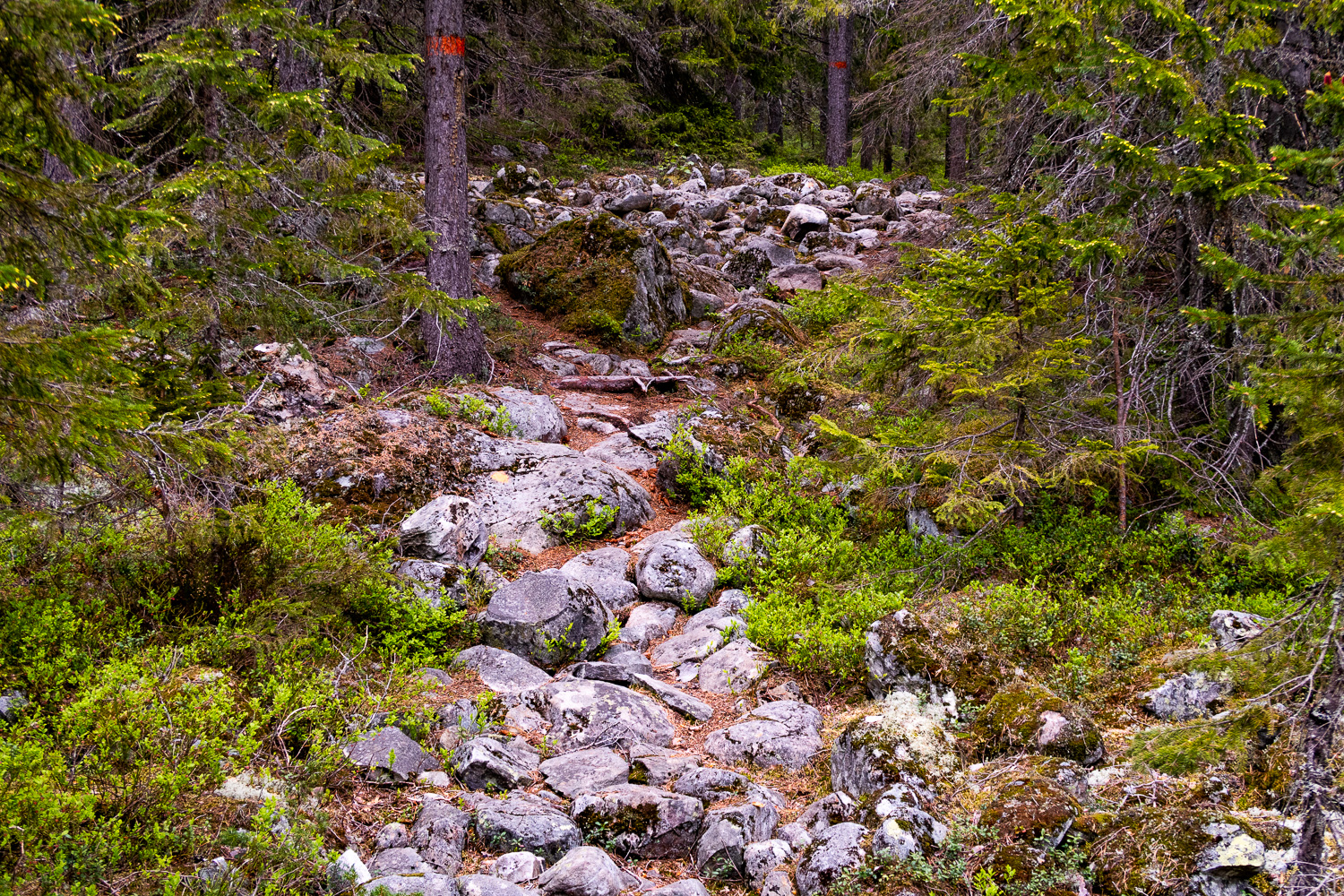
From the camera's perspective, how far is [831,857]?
3.85 m

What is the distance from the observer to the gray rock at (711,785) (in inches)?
179

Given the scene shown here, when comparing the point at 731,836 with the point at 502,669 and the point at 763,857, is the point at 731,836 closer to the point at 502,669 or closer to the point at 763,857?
the point at 763,857

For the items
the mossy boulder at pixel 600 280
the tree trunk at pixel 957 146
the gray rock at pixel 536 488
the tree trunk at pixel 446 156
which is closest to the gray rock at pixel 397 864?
the gray rock at pixel 536 488

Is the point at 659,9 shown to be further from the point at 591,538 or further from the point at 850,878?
the point at 850,878

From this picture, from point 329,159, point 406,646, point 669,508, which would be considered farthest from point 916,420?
point 329,159

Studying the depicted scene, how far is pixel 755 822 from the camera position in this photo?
4246 mm

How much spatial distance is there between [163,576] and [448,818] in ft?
9.38

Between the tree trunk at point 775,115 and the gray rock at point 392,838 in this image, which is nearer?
the gray rock at point 392,838

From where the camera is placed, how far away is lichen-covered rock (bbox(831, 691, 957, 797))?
4340mm

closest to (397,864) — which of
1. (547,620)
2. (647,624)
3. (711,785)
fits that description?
(711,785)

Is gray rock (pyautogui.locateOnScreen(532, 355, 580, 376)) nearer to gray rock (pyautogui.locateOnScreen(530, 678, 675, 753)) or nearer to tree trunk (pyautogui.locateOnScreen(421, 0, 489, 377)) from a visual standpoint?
tree trunk (pyautogui.locateOnScreen(421, 0, 489, 377))

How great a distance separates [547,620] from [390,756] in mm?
1855

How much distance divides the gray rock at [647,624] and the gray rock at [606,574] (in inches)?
6.6

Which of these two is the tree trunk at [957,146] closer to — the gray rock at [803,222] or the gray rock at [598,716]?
the gray rock at [803,222]
